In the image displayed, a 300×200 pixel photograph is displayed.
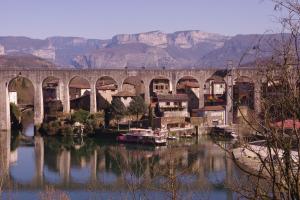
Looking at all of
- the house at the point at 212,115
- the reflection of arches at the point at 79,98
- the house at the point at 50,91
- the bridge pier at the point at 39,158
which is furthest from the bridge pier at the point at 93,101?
the house at the point at 50,91

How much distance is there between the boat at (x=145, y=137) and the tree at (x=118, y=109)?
9.16 ft

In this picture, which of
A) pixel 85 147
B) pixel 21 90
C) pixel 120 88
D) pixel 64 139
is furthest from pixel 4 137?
pixel 21 90

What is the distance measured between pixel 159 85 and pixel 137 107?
489 cm

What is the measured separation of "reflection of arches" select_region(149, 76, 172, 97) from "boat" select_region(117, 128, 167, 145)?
7.58 metres

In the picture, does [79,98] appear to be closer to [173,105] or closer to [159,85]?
[159,85]

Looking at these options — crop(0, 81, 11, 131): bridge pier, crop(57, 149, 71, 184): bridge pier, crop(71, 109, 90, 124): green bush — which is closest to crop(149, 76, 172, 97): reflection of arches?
crop(71, 109, 90, 124): green bush

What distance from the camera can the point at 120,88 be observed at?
109 ft

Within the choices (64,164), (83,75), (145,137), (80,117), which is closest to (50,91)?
(83,75)

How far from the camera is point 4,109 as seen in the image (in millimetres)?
31812

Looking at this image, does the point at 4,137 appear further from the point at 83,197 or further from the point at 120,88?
the point at 83,197

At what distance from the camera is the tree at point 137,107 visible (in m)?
29.5

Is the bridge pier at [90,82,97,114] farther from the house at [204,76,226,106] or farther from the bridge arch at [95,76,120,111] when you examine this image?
the house at [204,76,226,106]

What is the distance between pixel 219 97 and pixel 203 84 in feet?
6.32

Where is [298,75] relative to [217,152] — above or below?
above
